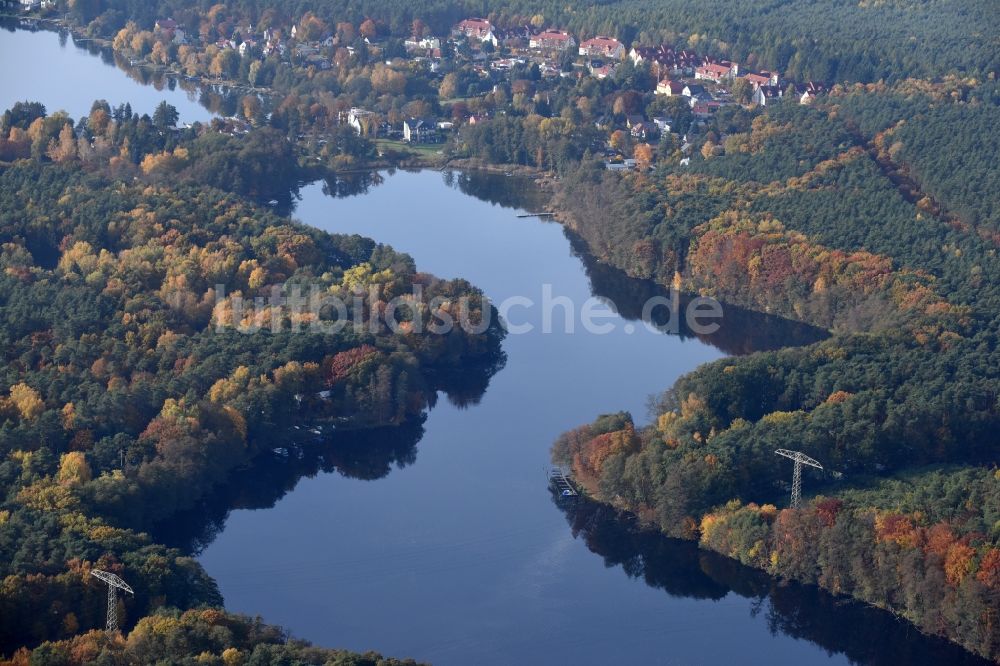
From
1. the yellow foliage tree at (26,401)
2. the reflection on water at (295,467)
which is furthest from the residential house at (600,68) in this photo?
the yellow foliage tree at (26,401)

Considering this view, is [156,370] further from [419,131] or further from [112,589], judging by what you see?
[419,131]

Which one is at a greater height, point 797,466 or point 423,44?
point 423,44

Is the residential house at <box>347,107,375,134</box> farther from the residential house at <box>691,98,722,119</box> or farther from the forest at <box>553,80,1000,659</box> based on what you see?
the residential house at <box>691,98,722,119</box>

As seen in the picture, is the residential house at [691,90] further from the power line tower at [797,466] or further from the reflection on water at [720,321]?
the power line tower at [797,466]

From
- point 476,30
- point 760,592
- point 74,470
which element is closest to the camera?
point 760,592

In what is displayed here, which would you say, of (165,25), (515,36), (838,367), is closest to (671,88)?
(515,36)

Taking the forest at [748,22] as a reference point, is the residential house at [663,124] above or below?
below

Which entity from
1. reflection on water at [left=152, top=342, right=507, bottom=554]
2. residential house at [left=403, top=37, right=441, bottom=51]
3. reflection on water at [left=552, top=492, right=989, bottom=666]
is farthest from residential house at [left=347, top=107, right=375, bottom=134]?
reflection on water at [left=552, top=492, right=989, bottom=666]
